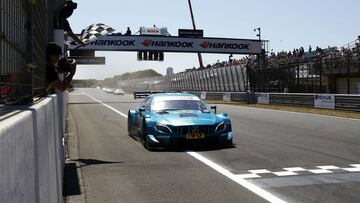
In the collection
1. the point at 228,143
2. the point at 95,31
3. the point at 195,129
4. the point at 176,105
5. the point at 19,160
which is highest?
the point at 95,31

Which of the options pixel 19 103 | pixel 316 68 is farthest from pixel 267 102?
pixel 19 103

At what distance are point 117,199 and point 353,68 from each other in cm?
2699

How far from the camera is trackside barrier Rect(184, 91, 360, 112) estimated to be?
82.2 feet

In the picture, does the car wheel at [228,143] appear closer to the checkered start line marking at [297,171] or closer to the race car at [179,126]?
the race car at [179,126]

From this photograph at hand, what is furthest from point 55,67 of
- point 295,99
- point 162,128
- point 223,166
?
point 295,99

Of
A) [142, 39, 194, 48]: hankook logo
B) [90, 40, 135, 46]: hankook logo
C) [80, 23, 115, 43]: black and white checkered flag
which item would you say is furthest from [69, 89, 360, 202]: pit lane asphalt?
[142, 39, 194, 48]: hankook logo

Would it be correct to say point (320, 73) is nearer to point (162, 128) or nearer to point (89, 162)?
point (162, 128)

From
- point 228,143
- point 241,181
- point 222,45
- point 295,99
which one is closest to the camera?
point 241,181

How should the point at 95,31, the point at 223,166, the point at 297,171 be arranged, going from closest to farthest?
the point at 297,171
the point at 223,166
the point at 95,31

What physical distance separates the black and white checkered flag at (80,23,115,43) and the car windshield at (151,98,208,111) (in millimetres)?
2201

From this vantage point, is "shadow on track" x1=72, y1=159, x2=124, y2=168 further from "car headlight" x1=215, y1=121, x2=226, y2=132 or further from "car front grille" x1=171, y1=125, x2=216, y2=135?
"car headlight" x1=215, y1=121, x2=226, y2=132

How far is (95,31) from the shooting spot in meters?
10.6

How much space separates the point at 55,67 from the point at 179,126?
203 inches

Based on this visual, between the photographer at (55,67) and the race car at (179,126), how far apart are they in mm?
4769
